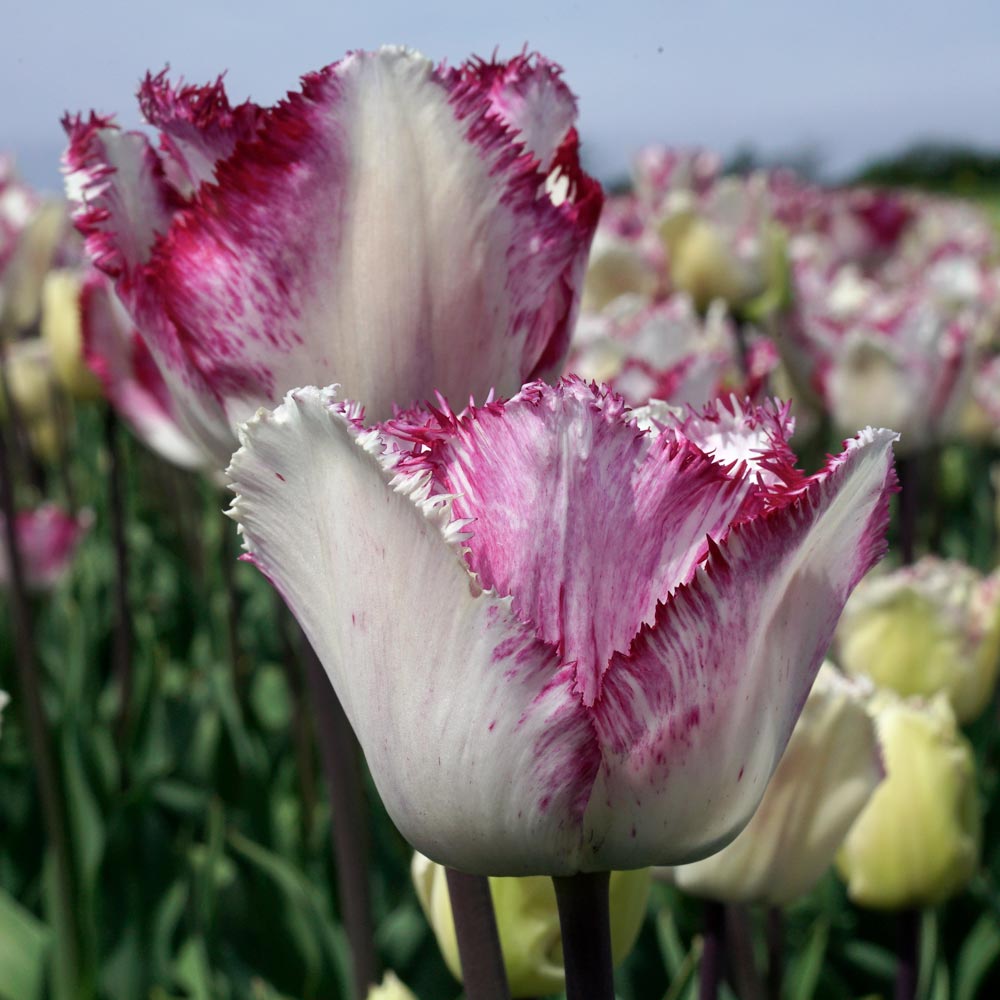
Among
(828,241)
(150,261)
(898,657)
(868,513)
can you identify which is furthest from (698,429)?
(828,241)

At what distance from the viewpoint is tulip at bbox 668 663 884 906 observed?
0.66 m

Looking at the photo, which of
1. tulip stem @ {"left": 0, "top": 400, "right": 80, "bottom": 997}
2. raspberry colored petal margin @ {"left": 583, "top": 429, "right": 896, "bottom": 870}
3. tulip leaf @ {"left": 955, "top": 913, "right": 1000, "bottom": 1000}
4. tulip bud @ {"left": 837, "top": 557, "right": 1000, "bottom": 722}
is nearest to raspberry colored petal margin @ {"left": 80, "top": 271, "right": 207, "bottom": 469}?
tulip stem @ {"left": 0, "top": 400, "right": 80, "bottom": 997}

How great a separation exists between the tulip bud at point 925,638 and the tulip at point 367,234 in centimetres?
69

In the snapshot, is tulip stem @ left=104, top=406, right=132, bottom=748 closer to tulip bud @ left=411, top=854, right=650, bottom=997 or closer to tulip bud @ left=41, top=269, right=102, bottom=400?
tulip bud @ left=41, top=269, right=102, bottom=400

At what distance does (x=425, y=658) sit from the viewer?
1.11ft

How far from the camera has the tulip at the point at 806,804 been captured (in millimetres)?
660

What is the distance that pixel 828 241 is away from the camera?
349cm

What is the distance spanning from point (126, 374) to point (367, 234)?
0.66 m

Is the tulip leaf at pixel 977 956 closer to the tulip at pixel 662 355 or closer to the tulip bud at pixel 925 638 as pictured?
the tulip bud at pixel 925 638

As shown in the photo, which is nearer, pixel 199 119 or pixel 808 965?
pixel 199 119

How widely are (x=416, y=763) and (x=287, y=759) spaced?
1337 millimetres

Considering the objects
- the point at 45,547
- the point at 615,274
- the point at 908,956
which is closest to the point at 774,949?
the point at 908,956

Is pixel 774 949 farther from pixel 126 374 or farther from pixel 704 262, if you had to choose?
pixel 704 262

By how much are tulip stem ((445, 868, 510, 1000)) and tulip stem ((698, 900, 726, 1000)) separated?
0.85 ft
